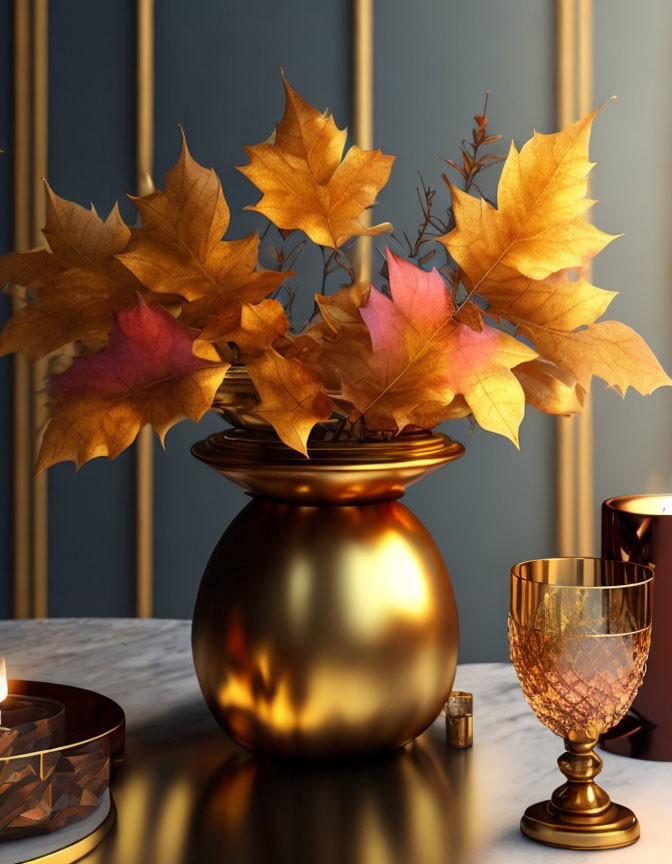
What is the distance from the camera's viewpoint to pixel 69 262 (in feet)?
2.13

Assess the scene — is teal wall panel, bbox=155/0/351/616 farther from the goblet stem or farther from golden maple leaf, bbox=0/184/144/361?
the goblet stem

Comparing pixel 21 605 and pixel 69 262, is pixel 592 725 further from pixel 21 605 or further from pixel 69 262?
pixel 21 605

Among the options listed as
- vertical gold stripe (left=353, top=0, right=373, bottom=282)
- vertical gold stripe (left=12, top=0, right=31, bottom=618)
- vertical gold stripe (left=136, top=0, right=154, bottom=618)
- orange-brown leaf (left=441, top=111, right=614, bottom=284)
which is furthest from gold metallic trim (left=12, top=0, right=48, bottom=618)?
orange-brown leaf (left=441, top=111, right=614, bottom=284)

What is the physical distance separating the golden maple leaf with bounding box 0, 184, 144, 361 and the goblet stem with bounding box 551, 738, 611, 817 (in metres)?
0.36

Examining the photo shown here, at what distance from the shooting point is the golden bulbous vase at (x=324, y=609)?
61 centimetres

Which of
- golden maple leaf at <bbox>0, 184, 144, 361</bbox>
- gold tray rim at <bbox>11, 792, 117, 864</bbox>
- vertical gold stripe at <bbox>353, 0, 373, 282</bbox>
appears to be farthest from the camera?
vertical gold stripe at <bbox>353, 0, 373, 282</bbox>

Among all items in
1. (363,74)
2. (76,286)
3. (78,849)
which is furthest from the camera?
(363,74)

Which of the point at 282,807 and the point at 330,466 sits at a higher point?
the point at 330,466

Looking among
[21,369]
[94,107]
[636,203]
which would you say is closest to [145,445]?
[21,369]

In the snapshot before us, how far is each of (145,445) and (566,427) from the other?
861mm

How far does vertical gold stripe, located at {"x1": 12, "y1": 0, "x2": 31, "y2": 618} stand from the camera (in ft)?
7.07

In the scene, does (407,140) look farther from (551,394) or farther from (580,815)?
(580,815)

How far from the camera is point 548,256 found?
1.90 feet

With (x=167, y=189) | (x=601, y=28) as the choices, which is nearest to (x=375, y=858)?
(x=167, y=189)
